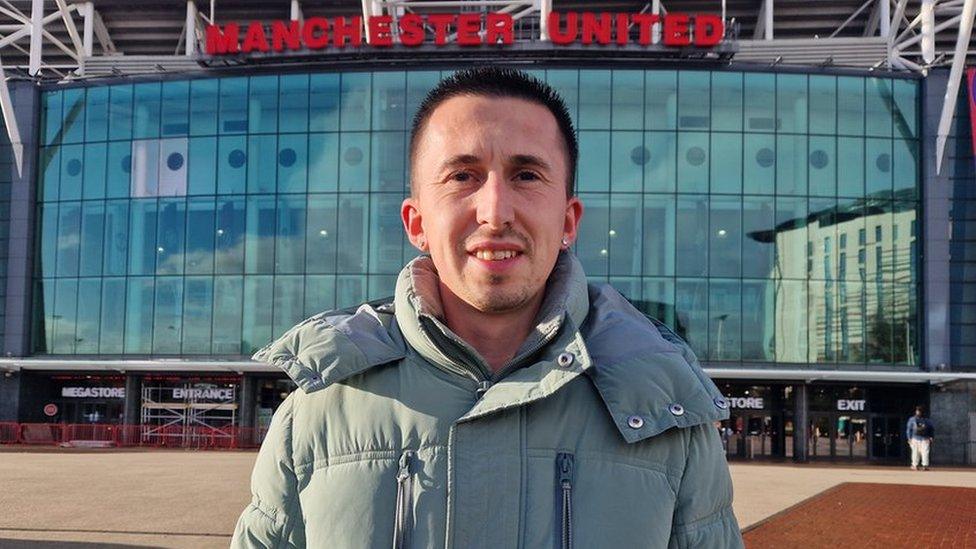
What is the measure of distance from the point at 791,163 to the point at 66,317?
27587 mm

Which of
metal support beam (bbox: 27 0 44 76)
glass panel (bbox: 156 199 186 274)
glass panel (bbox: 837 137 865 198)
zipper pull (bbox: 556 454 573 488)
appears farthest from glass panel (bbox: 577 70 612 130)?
zipper pull (bbox: 556 454 573 488)

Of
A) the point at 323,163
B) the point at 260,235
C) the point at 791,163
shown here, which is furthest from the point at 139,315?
the point at 791,163

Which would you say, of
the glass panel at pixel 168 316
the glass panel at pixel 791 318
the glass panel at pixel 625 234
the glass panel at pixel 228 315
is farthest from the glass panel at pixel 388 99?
the glass panel at pixel 791 318

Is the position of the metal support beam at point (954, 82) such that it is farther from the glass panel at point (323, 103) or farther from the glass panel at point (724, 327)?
the glass panel at point (323, 103)

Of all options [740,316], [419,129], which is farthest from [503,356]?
[740,316]

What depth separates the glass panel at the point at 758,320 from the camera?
34.0 m

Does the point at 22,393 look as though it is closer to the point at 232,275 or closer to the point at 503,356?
the point at 232,275

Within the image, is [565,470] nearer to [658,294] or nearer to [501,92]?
[501,92]

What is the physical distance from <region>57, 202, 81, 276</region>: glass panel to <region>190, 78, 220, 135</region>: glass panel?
18.8 ft

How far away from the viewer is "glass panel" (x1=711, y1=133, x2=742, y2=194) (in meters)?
34.6

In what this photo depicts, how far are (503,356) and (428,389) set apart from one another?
0.26m

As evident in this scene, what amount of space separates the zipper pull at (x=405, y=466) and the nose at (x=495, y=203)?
22.2 inches

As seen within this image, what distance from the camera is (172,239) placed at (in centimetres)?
3656

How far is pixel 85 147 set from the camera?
3788 cm
